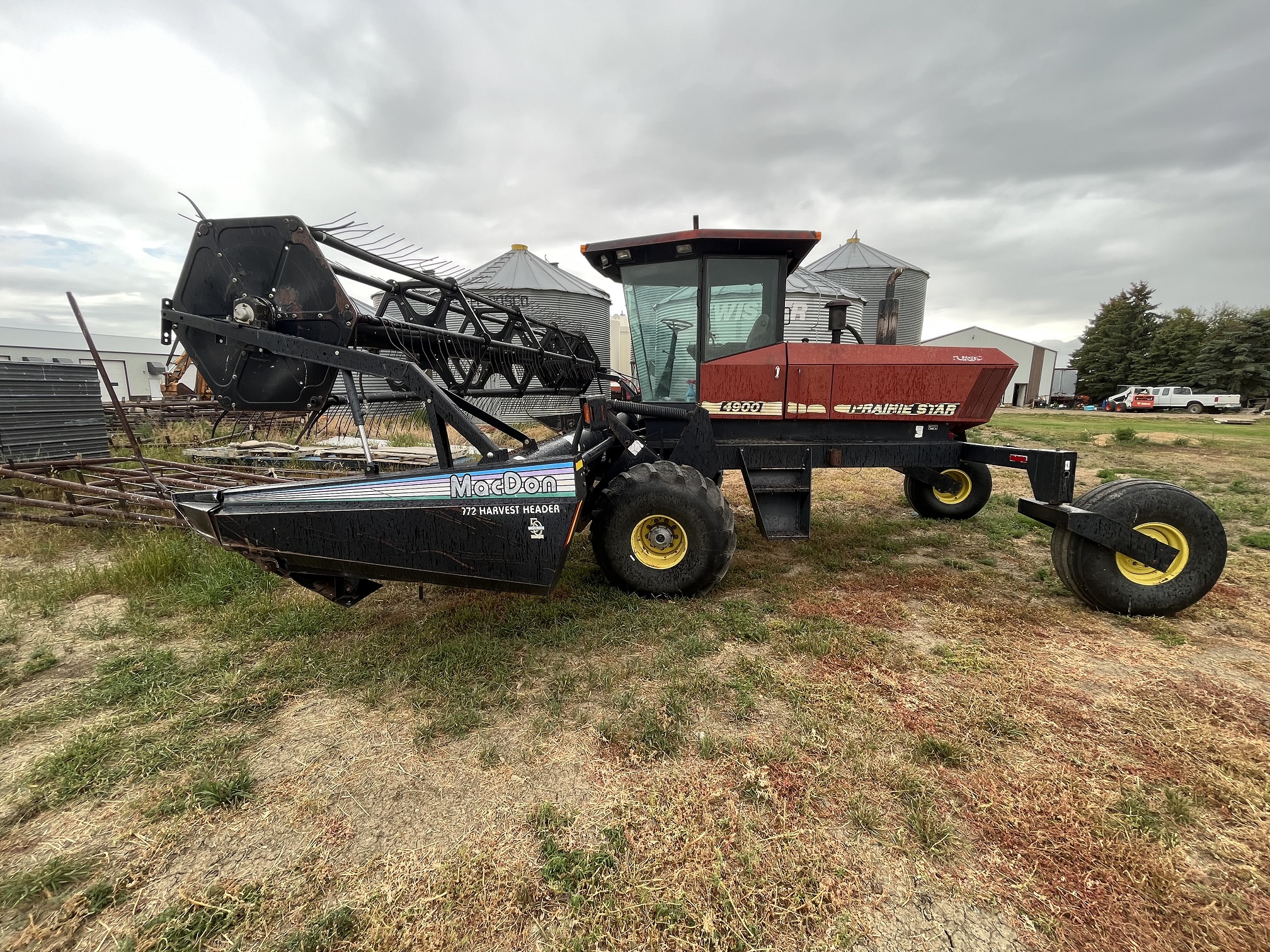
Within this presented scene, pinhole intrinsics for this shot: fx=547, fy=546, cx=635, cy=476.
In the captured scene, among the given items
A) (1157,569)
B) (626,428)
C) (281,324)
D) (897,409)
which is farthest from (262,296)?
(1157,569)

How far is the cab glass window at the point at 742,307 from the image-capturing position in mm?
4512

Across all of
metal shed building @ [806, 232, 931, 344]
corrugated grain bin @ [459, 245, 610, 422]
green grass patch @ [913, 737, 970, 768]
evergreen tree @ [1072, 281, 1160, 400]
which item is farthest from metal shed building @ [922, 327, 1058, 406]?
green grass patch @ [913, 737, 970, 768]

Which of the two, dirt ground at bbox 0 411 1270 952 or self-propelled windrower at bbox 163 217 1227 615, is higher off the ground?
self-propelled windrower at bbox 163 217 1227 615

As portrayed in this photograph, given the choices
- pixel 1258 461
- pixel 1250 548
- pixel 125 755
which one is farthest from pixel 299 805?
pixel 1258 461

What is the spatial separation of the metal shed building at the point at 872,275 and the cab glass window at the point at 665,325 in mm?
19617

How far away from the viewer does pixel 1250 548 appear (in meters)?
4.95

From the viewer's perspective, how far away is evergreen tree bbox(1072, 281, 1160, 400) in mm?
37688

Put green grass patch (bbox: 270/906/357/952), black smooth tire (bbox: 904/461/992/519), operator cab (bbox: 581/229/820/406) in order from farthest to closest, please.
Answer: black smooth tire (bbox: 904/461/992/519), operator cab (bbox: 581/229/820/406), green grass patch (bbox: 270/906/357/952)

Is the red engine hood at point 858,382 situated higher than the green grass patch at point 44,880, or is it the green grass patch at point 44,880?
the red engine hood at point 858,382

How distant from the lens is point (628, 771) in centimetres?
217

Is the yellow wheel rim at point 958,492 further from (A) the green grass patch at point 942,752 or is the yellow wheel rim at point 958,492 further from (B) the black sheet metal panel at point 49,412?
(B) the black sheet metal panel at point 49,412

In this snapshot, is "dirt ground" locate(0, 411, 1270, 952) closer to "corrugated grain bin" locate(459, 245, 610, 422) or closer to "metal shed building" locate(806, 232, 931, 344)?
"corrugated grain bin" locate(459, 245, 610, 422)

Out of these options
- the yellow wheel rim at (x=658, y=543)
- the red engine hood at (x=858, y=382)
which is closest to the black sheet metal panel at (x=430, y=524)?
the yellow wheel rim at (x=658, y=543)

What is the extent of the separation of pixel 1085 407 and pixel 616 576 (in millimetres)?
45881
